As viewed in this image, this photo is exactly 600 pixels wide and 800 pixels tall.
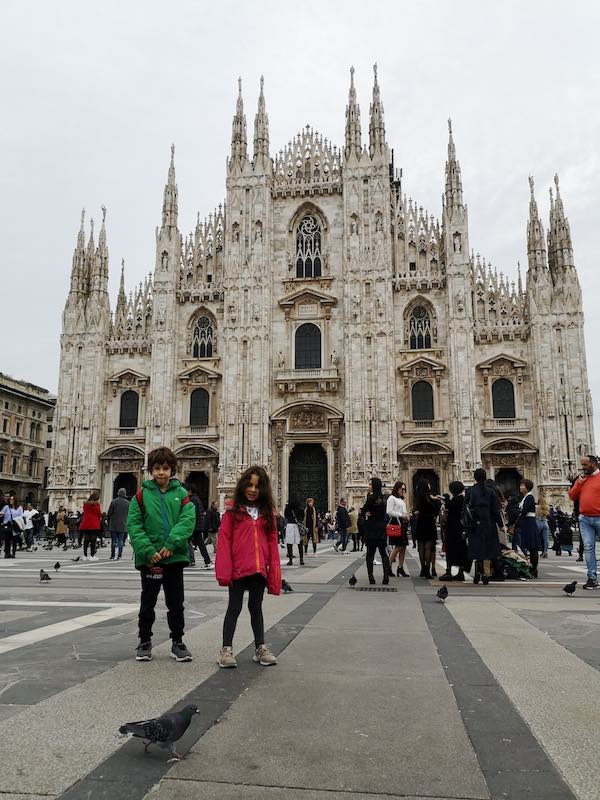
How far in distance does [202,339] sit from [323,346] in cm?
670

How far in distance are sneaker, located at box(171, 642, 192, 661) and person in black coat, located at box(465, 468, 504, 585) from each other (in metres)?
6.21

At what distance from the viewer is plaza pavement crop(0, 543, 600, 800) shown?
2615 mm

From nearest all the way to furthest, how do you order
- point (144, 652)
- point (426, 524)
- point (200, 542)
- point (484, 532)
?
point (144, 652), point (484, 532), point (426, 524), point (200, 542)

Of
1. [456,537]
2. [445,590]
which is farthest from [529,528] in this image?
[445,590]

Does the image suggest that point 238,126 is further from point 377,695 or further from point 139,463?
point 377,695

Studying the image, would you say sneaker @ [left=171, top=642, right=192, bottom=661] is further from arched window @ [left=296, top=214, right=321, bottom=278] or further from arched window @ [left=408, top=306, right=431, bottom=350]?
arched window @ [left=296, top=214, right=321, bottom=278]

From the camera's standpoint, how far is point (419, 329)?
33594mm

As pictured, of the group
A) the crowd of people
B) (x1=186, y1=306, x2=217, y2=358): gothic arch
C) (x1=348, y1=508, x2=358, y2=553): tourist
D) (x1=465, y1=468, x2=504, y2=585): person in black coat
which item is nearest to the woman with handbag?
the crowd of people

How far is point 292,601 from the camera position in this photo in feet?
26.1

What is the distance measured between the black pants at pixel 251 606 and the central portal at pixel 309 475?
28.1m

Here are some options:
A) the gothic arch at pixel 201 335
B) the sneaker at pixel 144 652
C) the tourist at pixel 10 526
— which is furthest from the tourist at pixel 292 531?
the gothic arch at pixel 201 335

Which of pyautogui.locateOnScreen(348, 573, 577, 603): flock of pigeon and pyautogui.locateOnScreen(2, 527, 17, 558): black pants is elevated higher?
pyautogui.locateOnScreen(2, 527, 17, 558): black pants

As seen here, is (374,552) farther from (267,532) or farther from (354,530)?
(354,530)

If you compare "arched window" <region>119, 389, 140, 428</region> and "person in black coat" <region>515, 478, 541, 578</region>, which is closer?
"person in black coat" <region>515, 478, 541, 578</region>
